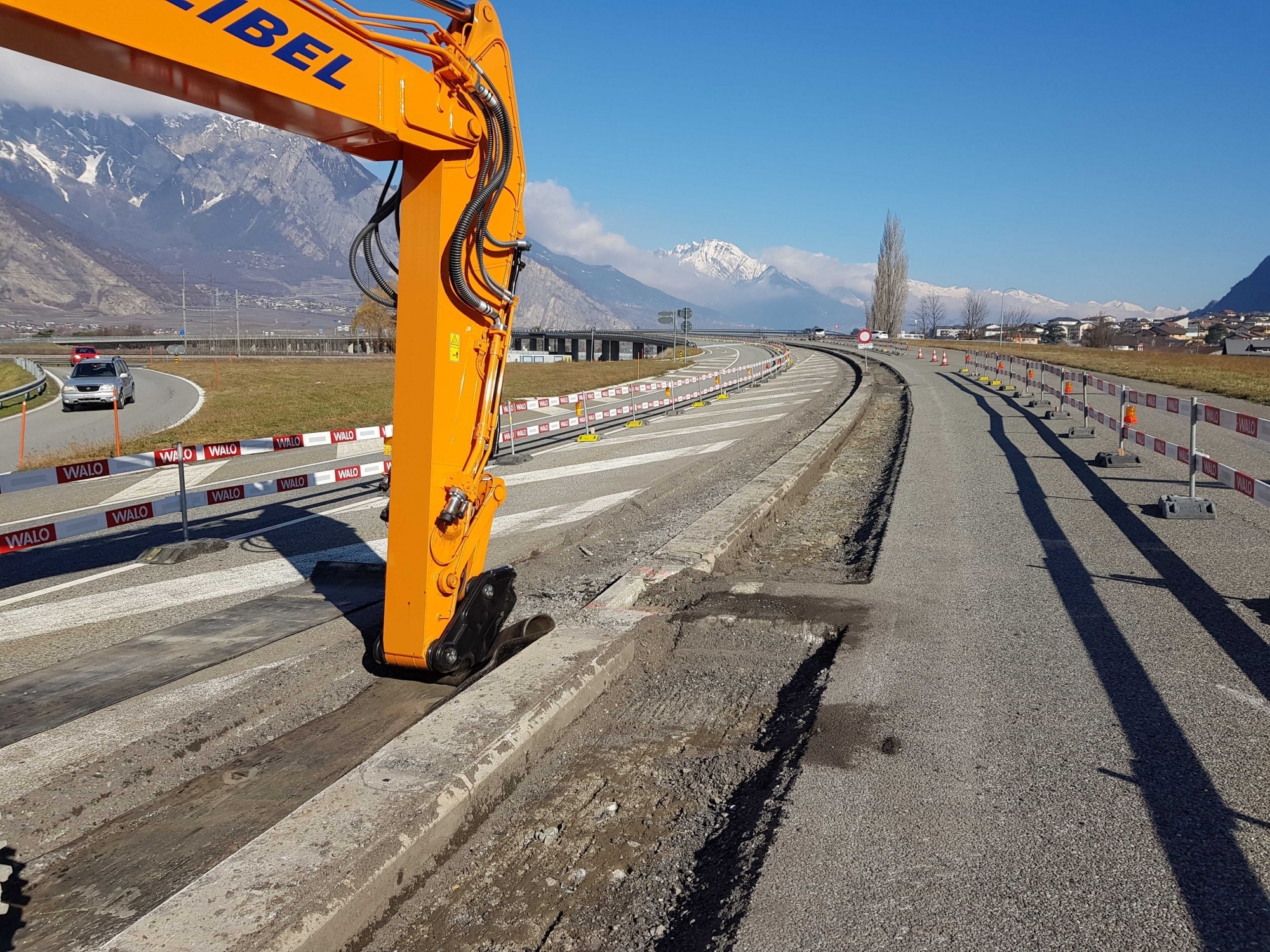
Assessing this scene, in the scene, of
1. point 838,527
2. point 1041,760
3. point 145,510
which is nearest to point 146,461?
point 145,510

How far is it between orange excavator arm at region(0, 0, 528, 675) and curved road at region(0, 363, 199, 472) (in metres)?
15.0

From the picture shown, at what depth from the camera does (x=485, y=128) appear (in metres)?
4.97

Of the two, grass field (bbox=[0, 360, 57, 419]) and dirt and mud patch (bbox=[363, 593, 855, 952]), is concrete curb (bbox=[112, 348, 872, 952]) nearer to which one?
dirt and mud patch (bbox=[363, 593, 855, 952])

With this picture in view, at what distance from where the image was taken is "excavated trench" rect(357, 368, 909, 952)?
3383 millimetres

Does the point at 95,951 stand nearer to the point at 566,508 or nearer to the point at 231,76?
the point at 231,76

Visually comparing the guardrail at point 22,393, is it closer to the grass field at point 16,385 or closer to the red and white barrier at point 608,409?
the grass field at point 16,385

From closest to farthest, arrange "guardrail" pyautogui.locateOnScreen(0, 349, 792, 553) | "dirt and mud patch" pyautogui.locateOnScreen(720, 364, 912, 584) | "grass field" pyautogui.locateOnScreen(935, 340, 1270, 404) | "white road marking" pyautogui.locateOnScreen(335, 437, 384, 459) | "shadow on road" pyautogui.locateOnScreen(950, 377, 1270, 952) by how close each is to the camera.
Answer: "shadow on road" pyautogui.locateOnScreen(950, 377, 1270, 952) → "guardrail" pyautogui.locateOnScreen(0, 349, 792, 553) → "dirt and mud patch" pyautogui.locateOnScreen(720, 364, 912, 584) → "white road marking" pyautogui.locateOnScreen(335, 437, 384, 459) → "grass field" pyautogui.locateOnScreen(935, 340, 1270, 404)

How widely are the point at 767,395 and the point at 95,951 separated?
2696cm

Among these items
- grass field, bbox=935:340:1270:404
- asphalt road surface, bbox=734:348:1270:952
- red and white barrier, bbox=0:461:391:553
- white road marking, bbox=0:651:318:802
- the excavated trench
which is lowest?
white road marking, bbox=0:651:318:802

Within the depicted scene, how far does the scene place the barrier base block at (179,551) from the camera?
845 centimetres

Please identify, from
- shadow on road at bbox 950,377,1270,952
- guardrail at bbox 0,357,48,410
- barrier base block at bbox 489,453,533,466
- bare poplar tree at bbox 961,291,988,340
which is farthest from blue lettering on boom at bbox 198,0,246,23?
bare poplar tree at bbox 961,291,988,340

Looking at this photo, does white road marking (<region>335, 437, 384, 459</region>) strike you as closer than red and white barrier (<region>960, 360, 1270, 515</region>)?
No

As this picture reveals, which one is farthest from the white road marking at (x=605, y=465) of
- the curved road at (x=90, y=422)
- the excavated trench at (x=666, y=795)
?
the curved road at (x=90, y=422)

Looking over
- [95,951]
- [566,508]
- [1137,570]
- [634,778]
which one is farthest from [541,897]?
[566,508]
